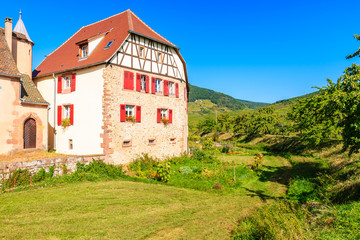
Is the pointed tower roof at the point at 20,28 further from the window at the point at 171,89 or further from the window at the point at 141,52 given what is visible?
the window at the point at 171,89

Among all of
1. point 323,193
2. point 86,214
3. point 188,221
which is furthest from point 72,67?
point 323,193

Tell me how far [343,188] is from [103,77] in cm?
1502

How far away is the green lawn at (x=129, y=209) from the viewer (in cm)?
732

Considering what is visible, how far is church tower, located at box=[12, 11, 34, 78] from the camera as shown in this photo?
62.8 feet

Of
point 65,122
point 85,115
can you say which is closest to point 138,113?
point 85,115

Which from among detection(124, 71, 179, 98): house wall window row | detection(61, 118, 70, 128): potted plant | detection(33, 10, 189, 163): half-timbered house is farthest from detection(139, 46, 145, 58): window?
detection(61, 118, 70, 128): potted plant

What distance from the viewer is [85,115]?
692 inches

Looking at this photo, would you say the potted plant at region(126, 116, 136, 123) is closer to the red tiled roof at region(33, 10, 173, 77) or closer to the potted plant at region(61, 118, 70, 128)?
the red tiled roof at region(33, 10, 173, 77)

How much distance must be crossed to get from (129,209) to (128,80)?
1094 centimetres

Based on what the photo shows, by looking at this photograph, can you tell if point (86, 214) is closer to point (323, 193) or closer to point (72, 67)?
point (323, 193)

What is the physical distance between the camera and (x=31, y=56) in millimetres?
20250

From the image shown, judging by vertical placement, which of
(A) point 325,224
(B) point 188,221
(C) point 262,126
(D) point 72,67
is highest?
(D) point 72,67

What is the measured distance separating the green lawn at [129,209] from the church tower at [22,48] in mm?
12777

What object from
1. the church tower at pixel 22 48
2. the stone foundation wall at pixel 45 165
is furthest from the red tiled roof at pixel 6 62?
the stone foundation wall at pixel 45 165
